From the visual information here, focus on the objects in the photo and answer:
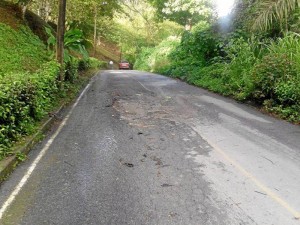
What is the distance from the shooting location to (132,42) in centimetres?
5369

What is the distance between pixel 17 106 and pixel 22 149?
38.3 inches

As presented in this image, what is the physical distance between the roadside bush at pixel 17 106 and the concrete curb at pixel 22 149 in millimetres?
183

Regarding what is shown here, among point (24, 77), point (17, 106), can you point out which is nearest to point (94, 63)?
point (24, 77)

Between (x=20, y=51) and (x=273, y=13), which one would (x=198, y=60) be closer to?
(x=273, y=13)

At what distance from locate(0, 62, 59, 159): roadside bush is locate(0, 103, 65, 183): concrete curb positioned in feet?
0.60

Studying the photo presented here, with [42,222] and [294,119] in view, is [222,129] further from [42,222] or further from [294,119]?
[42,222]

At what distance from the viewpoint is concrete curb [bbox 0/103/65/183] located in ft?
19.9

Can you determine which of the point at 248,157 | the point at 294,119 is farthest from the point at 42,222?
the point at 294,119

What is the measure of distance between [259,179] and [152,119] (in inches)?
195

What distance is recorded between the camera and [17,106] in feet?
24.7

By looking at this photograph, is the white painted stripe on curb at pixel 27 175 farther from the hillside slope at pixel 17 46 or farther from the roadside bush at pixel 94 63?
the roadside bush at pixel 94 63

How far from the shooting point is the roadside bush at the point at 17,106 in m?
6.87

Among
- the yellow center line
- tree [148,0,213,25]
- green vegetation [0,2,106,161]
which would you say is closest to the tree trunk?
green vegetation [0,2,106,161]

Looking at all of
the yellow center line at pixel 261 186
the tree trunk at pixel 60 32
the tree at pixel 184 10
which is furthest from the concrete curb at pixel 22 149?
the tree at pixel 184 10
